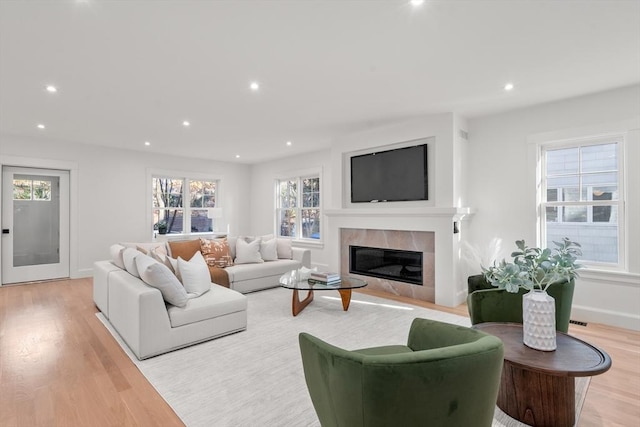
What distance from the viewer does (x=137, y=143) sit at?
5.89 meters

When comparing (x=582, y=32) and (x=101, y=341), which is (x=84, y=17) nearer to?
(x=101, y=341)

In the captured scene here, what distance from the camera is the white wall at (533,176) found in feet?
11.0

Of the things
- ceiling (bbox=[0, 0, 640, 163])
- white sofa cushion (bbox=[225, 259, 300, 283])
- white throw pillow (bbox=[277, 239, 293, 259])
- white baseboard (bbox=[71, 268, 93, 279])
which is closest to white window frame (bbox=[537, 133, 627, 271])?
ceiling (bbox=[0, 0, 640, 163])

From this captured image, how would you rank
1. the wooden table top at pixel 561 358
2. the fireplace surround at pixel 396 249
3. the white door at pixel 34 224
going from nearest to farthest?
1. the wooden table top at pixel 561 358
2. the fireplace surround at pixel 396 249
3. the white door at pixel 34 224

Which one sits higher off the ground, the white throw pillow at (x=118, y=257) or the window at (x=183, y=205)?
the window at (x=183, y=205)

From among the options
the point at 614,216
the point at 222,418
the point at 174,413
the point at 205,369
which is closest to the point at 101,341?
the point at 205,369

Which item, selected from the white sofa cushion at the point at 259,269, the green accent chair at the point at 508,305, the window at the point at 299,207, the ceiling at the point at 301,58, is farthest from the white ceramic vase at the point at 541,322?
the window at the point at 299,207

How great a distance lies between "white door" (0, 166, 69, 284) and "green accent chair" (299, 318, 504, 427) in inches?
257

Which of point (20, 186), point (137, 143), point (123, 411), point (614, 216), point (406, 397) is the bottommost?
point (123, 411)

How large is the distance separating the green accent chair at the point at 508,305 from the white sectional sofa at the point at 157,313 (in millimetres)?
2171

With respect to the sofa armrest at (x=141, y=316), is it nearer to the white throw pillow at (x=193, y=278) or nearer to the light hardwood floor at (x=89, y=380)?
the light hardwood floor at (x=89, y=380)

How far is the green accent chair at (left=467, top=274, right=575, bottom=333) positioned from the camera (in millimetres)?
2400

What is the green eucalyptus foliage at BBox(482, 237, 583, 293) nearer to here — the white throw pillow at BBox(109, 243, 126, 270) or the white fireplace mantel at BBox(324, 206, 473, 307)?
the white fireplace mantel at BBox(324, 206, 473, 307)

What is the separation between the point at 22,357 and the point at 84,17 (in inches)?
108
